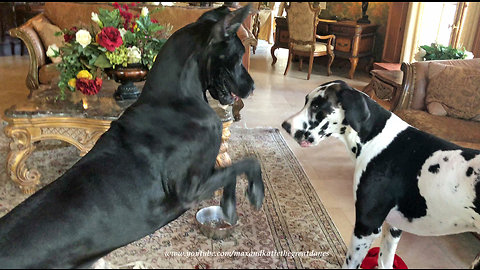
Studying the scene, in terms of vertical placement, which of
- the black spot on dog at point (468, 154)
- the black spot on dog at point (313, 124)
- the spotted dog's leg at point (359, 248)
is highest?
the black spot on dog at point (313, 124)

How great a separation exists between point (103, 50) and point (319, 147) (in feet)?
6.92

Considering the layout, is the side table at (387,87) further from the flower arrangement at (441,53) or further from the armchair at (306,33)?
the armchair at (306,33)

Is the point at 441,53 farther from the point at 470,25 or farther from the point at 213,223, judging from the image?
the point at 213,223

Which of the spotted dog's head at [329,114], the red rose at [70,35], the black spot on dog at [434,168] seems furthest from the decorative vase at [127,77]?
the black spot on dog at [434,168]

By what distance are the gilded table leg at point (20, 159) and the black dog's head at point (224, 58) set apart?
6.06 ft

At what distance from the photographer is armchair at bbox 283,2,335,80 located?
21.1ft

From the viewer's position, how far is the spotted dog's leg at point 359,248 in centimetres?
172

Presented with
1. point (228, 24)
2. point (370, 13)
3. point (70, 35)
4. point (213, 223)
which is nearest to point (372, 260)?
point (213, 223)

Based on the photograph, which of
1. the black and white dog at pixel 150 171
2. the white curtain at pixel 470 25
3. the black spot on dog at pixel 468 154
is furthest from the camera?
the white curtain at pixel 470 25

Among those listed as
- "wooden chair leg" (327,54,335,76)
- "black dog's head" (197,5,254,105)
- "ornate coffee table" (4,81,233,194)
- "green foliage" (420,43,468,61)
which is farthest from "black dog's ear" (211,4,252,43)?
"wooden chair leg" (327,54,335,76)

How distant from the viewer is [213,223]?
2.41 m

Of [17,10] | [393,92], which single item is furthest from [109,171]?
[17,10]

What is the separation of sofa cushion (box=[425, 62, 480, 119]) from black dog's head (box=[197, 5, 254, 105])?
227 centimetres

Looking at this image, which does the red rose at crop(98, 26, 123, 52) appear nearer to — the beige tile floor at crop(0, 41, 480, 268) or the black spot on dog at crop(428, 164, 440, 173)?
the beige tile floor at crop(0, 41, 480, 268)
